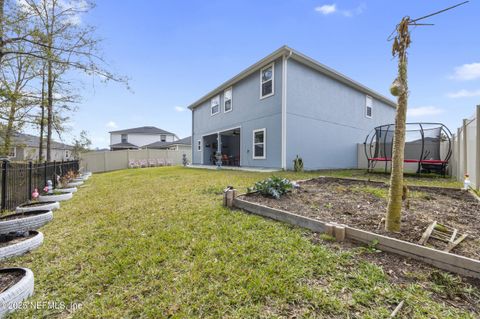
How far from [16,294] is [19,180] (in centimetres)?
423

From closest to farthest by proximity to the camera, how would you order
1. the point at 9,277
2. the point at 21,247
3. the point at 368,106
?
the point at 9,277 < the point at 21,247 < the point at 368,106

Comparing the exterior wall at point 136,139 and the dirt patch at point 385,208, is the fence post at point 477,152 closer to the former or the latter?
the dirt patch at point 385,208

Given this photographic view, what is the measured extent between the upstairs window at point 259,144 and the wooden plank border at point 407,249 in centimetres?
723

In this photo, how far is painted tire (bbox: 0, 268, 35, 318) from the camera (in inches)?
55.0

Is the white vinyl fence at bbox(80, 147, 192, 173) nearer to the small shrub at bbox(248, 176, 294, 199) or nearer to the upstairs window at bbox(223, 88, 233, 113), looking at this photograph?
the upstairs window at bbox(223, 88, 233, 113)

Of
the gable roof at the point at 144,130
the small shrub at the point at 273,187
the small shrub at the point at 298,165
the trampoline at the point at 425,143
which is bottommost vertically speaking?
the small shrub at the point at 273,187

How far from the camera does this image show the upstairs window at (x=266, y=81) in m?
9.49

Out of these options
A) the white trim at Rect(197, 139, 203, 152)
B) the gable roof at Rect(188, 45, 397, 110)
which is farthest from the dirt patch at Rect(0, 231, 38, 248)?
the white trim at Rect(197, 139, 203, 152)

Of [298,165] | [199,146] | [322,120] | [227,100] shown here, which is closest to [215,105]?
[227,100]

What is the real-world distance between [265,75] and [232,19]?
2.85 meters

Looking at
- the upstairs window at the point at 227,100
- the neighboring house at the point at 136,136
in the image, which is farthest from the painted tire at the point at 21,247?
the neighboring house at the point at 136,136

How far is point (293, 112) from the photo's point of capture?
9250mm

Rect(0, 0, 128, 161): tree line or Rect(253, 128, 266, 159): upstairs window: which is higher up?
Rect(0, 0, 128, 161): tree line

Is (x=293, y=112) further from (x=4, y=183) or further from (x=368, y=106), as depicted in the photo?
(x=4, y=183)
